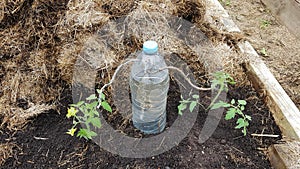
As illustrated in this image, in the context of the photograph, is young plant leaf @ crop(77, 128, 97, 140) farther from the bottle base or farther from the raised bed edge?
the raised bed edge

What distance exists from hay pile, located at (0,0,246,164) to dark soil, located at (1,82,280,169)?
16 centimetres

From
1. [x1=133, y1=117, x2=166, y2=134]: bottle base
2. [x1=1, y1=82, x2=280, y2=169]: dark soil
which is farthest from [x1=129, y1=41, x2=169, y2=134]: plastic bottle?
[x1=1, y1=82, x2=280, y2=169]: dark soil

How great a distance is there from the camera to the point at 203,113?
2.28 metres

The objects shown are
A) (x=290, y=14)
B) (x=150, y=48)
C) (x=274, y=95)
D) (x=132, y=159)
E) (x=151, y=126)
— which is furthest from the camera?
(x=274, y=95)

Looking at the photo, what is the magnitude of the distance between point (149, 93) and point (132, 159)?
425 mm

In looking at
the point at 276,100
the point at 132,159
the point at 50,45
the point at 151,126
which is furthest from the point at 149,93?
the point at 276,100

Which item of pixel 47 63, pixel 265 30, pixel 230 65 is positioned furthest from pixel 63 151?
pixel 265 30

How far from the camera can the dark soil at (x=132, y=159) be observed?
6.54ft

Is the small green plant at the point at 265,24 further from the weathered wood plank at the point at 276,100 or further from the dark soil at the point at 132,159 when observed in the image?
the dark soil at the point at 132,159

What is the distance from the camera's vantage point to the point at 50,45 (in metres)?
2.34

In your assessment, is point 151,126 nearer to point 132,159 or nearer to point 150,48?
point 132,159

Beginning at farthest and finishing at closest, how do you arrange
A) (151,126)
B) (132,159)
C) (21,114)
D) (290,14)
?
(21,114), (151,126), (132,159), (290,14)

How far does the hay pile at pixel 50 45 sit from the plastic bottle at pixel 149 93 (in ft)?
1.25

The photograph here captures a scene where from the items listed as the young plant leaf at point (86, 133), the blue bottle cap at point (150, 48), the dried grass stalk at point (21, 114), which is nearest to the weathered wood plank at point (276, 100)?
the blue bottle cap at point (150, 48)
